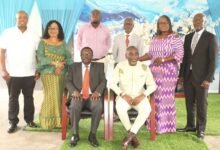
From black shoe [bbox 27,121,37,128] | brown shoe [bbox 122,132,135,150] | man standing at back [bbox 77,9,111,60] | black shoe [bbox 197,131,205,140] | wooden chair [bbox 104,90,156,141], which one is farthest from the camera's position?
man standing at back [bbox 77,9,111,60]

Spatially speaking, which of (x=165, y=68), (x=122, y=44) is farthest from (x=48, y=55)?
(x=165, y=68)

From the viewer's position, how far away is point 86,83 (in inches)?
168

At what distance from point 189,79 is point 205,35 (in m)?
0.62

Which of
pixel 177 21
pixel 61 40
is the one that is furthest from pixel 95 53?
pixel 177 21

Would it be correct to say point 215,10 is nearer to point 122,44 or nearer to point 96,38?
point 122,44

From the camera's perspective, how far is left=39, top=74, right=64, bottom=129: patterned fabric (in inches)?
177

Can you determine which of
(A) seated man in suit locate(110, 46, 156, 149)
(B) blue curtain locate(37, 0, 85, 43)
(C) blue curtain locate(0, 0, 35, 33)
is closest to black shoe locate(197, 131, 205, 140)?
(A) seated man in suit locate(110, 46, 156, 149)

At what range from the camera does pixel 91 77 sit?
4.29 m

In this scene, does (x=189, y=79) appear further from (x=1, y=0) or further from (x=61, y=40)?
(x=1, y=0)

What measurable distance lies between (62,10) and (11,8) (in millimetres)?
1033

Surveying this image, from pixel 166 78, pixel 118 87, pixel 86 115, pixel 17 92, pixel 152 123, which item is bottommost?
pixel 152 123

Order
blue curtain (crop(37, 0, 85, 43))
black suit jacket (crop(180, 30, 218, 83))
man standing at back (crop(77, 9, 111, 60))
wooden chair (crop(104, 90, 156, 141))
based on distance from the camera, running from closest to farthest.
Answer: black suit jacket (crop(180, 30, 218, 83)), wooden chair (crop(104, 90, 156, 141)), man standing at back (crop(77, 9, 111, 60)), blue curtain (crop(37, 0, 85, 43))

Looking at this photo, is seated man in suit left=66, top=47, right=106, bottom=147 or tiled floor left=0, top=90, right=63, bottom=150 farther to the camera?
seated man in suit left=66, top=47, right=106, bottom=147

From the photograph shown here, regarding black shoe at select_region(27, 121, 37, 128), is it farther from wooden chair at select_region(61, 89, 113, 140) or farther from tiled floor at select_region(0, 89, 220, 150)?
wooden chair at select_region(61, 89, 113, 140)
